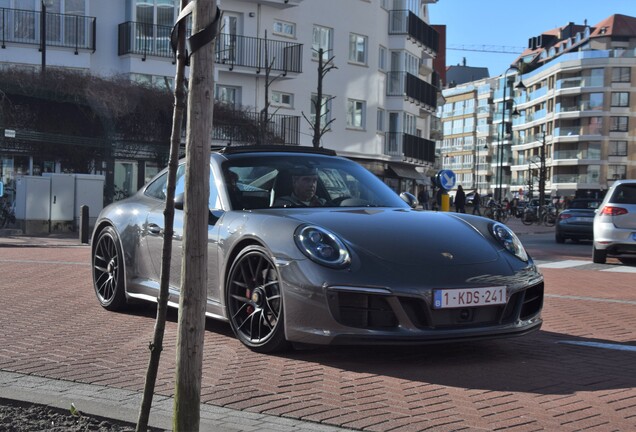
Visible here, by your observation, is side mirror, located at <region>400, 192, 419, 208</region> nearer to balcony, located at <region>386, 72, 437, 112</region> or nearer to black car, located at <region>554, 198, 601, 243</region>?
black car, located at <region>554, 198, 601, 243</region>

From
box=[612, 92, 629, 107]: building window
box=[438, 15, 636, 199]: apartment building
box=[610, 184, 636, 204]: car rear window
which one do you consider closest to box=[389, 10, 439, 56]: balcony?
box=[610, 184, 636, 204]: car rear window

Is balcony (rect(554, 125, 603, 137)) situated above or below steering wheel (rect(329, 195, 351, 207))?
above

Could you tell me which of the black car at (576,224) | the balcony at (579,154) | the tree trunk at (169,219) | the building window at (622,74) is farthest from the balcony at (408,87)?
the building window at (622,74)

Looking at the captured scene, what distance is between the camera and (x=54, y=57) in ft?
120

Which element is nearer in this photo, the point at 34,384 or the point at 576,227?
the point at 34,384

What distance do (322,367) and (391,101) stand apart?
47.6m

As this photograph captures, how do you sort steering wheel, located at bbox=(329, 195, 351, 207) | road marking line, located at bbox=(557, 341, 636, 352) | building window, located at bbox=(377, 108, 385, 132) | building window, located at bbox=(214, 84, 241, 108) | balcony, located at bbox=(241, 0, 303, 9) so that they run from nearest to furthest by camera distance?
road marking line, located at bbox=(557, 341, 636, 352) < steering wheel, located at bbox=(329, 195, 351, 207) < building window, located at bbox=(214, 84, 241, 108) < balcony, located at bbox=(241, 0, 303, 9) < building window, located at bbox=(377, 108, 385, 132)

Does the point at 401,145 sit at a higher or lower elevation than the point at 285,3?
lower

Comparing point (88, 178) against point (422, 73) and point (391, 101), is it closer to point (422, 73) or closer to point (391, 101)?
point (391, 101)

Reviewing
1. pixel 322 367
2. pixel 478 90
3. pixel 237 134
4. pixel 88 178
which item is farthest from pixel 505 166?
pixel 322 367

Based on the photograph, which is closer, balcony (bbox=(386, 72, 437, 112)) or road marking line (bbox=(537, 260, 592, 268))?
road marking line (bbox=(537, 260, 592, 268))

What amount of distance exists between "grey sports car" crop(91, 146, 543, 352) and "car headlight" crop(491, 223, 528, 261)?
11mm

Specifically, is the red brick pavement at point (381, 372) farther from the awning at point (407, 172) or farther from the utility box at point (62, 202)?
the awning at point (407, 172)

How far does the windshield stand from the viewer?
22.7ft
